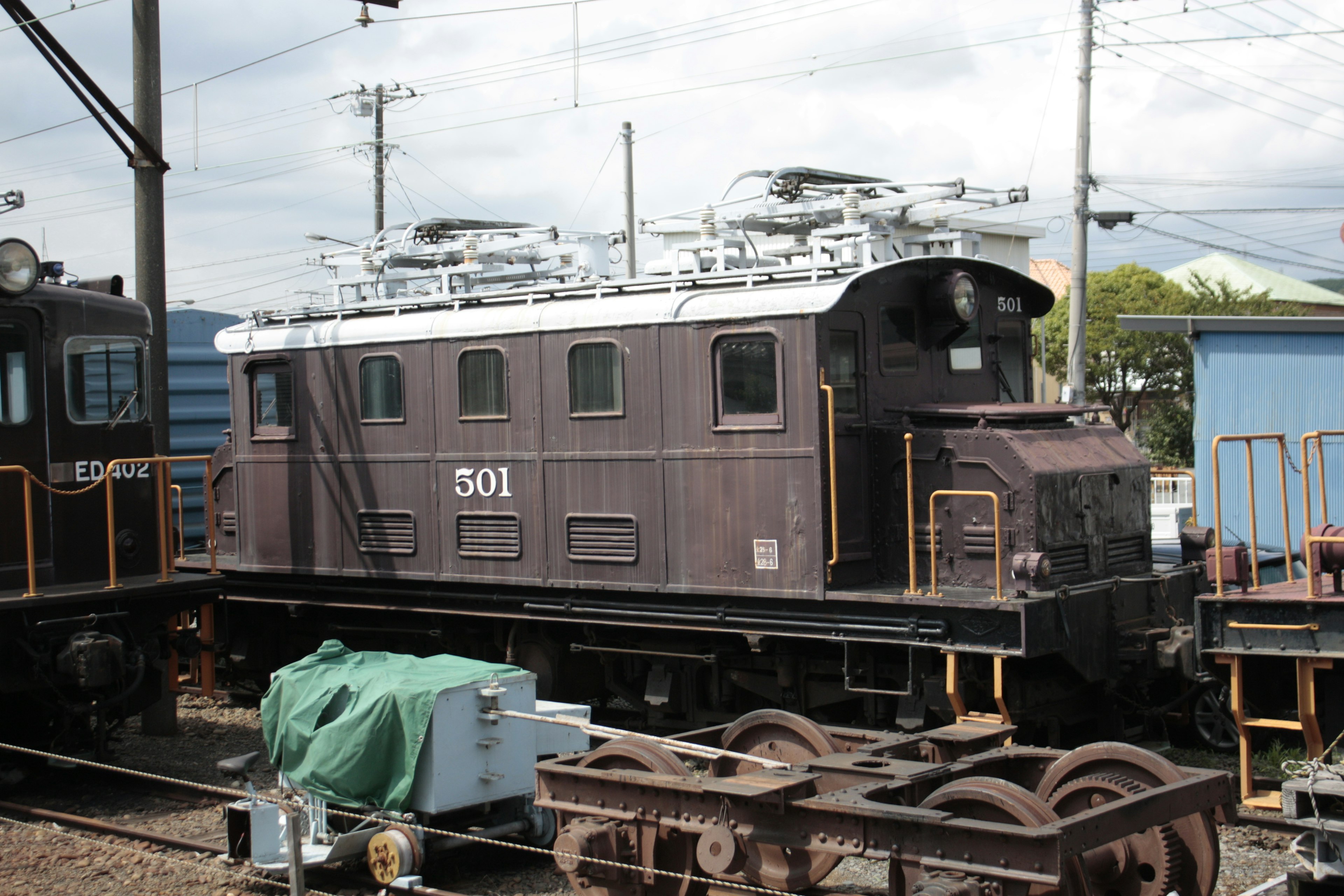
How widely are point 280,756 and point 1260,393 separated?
46.8 ft

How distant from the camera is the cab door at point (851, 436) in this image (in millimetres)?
9203

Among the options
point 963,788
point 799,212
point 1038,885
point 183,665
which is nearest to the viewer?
point 1038,885

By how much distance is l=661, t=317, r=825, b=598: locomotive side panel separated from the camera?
29.7 ft

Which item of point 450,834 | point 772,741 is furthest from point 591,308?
point 450,834

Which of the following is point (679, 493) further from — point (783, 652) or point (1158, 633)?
point (1158, 633)

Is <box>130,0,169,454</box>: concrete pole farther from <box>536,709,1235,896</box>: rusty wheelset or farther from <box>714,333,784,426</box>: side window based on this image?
<box>536,709,1235,896</box>: rusty wheelset

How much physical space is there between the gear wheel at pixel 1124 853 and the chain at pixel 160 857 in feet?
12.3

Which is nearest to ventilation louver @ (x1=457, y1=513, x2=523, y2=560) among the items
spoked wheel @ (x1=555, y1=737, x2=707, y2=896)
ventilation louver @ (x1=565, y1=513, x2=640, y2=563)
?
ventilation louver @ (x1=565, y1=513, x2=640, y2=563)

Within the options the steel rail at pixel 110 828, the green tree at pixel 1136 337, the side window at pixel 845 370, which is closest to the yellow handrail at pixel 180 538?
the steel rail at pixel 110 828

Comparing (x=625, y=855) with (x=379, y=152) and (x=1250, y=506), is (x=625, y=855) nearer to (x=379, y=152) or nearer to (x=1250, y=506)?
(x=1250, y=506)

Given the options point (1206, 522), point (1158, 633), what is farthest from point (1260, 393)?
point (1158, 633)

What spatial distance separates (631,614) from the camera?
10039 mm

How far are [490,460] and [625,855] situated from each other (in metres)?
5.03

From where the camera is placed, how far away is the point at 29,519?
925 cm
